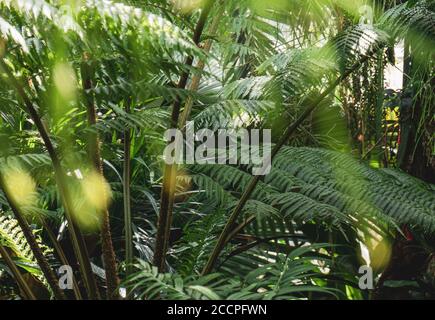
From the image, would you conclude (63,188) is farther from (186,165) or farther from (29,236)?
(186,165)

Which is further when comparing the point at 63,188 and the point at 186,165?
the point at 186,165

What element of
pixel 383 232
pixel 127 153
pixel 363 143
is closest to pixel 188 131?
pixel 127 153

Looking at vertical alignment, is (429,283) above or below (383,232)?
below

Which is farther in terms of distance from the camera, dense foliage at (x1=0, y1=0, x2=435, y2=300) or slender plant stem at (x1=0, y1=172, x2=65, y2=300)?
slender plant stem at (x1=0, y1=172, x2=65, y2=300)

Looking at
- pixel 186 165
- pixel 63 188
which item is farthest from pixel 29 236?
pixel 186 165

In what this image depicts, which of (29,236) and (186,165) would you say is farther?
(186,165)

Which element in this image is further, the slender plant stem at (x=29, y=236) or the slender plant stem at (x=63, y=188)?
the slender plant stem at (x=29, y=236)

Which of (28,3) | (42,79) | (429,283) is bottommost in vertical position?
(429,283)

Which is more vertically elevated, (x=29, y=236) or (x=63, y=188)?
(x=63, y=188)

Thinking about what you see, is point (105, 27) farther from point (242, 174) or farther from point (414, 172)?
point (414, 172)

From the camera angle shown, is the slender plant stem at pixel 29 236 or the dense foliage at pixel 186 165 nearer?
the dense foliage at pixel 186 165

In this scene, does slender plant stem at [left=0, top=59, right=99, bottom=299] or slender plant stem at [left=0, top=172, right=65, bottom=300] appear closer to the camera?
slender plant stem at [left=0, top=59, right=99, bottom=299]

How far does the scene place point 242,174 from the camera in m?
1.46

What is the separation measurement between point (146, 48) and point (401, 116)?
1.38 meters
